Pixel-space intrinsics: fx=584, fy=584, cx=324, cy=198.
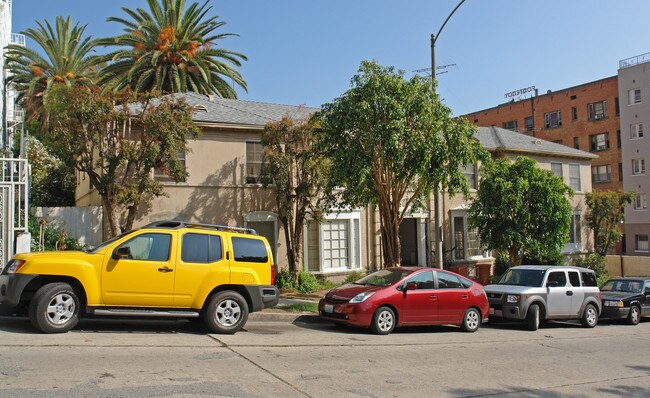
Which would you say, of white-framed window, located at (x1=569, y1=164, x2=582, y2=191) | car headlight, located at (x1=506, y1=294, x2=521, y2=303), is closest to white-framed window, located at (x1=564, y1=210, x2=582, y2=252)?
white-framed window, located at (x1=569, y1=164, x2=582, y2=191)

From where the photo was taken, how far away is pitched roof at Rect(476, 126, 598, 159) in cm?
2683

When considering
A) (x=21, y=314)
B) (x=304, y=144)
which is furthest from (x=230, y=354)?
(x=304, y=144)

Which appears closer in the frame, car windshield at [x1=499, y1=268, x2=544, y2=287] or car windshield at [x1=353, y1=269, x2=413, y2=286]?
car windshield at [x1=353, y1=269, x2=413, y2=286]

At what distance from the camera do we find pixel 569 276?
1565cm

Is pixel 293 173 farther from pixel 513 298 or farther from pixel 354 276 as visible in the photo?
pixel 513 298

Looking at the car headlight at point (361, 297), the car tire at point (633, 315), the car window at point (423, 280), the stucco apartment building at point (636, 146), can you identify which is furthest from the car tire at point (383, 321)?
the stucco apartment building at point (636, 146)

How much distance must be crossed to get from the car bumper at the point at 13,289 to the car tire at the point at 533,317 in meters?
11.2

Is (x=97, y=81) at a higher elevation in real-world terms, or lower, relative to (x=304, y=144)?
higher

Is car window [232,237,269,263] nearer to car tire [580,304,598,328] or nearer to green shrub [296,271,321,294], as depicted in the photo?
green shrub [296,271,321,294]

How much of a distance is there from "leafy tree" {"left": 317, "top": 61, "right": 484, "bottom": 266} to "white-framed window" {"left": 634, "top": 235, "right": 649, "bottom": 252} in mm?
35951

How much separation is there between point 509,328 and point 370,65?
768 centimetres

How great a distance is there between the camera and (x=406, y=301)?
12.4 meters

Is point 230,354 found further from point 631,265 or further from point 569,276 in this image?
point 631,265

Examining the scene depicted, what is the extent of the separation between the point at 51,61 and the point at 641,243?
141 ft
